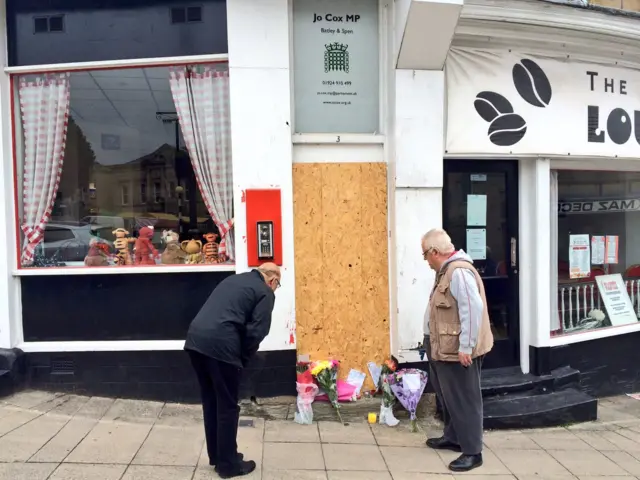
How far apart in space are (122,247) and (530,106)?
14.1 feet

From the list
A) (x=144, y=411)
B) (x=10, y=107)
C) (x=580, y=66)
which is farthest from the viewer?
(x=580, y=66)

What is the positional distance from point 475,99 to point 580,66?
53.4 inches

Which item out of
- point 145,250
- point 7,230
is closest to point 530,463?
point 145,250

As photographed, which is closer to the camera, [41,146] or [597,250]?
[41,146]

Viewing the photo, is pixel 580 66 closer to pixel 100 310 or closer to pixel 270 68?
pixel 270 68

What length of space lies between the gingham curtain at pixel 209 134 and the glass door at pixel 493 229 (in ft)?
7.21

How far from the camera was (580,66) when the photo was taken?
18.0ft

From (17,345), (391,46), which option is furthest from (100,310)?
(391,46)

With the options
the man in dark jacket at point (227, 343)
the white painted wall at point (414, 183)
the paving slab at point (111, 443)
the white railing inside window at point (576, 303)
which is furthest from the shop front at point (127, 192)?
the white railing inside window at point (576, 303)

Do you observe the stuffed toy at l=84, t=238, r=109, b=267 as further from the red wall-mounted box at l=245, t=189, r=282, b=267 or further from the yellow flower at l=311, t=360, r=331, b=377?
the yellow flower at l=311, t=360, r=331, b=377

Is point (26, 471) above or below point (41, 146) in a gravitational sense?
below

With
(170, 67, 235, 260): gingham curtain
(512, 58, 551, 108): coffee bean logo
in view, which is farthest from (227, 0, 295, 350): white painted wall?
(512, 58, 551, 108): coffee bean logo

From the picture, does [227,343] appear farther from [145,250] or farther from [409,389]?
[145,250]

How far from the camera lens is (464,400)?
385 centimetres
